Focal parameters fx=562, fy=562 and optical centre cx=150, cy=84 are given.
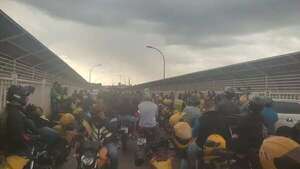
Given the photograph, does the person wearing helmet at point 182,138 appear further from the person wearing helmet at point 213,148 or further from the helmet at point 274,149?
the helmet at point 274,149

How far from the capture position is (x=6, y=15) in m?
14.2

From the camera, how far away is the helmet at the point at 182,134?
368 inches

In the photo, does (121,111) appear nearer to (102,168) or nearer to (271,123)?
(271,123)

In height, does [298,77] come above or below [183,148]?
above

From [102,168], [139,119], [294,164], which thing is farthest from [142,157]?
[294,164]

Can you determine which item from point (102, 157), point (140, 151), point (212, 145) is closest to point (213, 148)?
point (212, 145)

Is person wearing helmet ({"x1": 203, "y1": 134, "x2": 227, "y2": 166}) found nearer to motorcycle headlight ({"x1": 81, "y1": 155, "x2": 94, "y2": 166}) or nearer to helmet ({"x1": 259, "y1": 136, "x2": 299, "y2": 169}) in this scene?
motorcycle headlight ({"x1": 81, "y1": 155, "x2": 94, "y2": 166})

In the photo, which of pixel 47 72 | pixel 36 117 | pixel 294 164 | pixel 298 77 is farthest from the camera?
pixel 47 72

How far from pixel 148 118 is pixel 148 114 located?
0.12 metres

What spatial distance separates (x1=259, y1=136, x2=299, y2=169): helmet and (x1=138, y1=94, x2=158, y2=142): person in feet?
30.8

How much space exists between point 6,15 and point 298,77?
1590cm

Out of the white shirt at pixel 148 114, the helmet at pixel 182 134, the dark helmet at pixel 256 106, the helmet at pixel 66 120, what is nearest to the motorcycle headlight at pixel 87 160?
the helmet at pixel 182 134

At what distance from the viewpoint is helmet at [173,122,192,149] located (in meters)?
9.34

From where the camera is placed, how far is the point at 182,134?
30.8 ft
